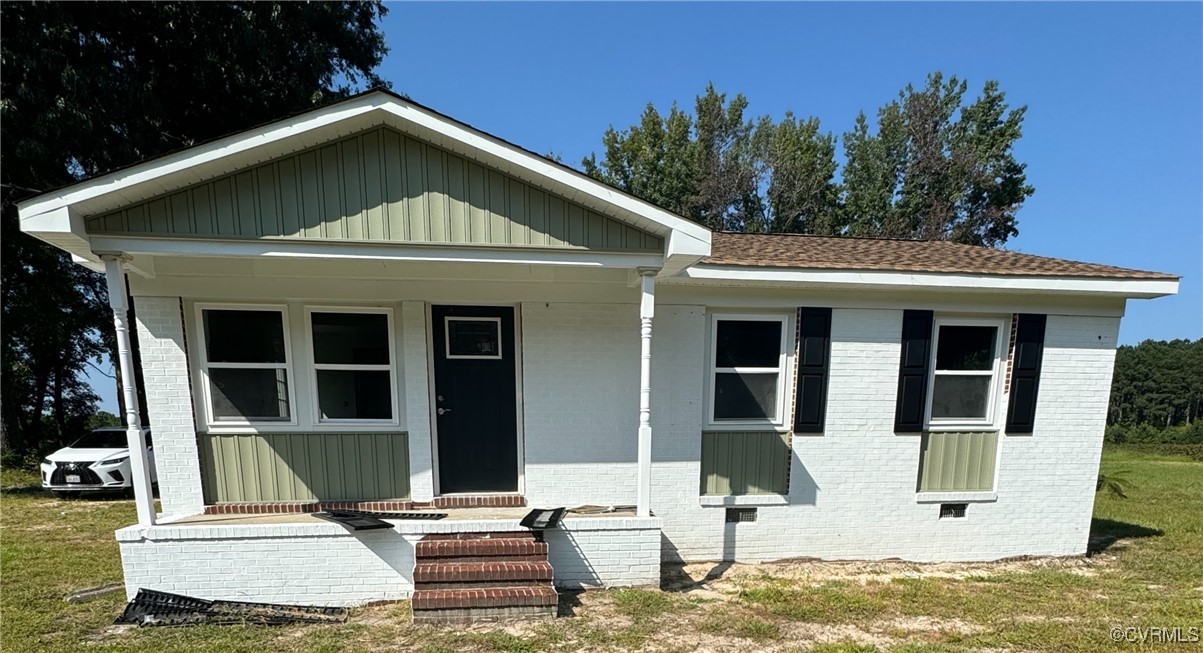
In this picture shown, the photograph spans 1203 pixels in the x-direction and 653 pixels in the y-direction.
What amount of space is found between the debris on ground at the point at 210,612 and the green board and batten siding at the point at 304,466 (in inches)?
40.0

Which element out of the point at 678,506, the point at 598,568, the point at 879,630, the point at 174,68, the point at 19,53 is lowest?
the point at 879,630

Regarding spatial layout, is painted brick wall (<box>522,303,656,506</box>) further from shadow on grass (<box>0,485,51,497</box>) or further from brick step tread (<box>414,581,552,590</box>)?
shadow on grass (<box>0,485,51,497</box>)

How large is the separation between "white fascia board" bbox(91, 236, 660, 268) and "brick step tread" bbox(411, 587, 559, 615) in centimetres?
276

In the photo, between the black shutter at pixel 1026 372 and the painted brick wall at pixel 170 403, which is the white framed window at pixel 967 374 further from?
the painted brick wall at pixel 170 403

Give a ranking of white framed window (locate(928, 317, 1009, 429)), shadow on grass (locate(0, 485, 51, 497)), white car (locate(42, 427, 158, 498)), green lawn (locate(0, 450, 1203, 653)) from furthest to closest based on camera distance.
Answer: shadow on grass (locate(0, 485, 51, 497))
white car (locate(42, 427, 158, 498))
white framed window (locate(928, 317, 1009, 429))
green lawn (locate(0, 450, 1203, 653))

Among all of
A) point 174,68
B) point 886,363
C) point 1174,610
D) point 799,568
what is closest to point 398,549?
point 799,568

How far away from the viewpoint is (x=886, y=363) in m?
5.20

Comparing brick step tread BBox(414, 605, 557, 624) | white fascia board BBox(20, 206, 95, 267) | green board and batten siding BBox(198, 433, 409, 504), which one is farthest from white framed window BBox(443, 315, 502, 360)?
white fascia board BBox(20, 206, 95, 267)

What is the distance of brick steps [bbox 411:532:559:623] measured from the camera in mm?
3855

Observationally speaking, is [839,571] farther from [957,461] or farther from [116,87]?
[116,87]

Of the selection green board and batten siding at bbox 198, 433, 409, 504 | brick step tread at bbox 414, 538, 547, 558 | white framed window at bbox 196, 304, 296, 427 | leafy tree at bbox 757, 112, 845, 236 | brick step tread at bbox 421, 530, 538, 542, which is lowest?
brick step tread at bbox 414, 538, 547, 558

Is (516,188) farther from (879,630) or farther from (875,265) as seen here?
(879,630)

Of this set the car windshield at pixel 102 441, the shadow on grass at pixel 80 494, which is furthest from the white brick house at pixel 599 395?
the car windshield at pixel 102 441

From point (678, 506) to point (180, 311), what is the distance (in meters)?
5.47
